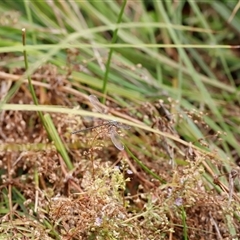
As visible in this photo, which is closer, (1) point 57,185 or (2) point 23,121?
(1) point 57,185

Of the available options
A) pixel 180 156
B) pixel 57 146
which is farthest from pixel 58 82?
pixel 180 156

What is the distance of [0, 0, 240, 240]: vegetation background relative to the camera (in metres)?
0.98

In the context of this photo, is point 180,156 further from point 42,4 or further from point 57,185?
point 42,4

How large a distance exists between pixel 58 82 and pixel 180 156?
36cm

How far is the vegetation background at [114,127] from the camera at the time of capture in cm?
98

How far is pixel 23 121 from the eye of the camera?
4.18ft

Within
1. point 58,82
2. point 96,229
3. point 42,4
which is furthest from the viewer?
point 42,4

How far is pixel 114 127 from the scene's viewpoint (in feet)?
3.16

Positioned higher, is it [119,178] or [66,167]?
[119,178]

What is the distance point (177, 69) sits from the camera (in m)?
1.61

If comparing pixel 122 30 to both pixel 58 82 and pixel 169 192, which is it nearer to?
pixel 58 82

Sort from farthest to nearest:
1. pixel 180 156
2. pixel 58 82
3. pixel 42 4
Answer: pixel 42 4
pixel 58 82
pixel 180 156

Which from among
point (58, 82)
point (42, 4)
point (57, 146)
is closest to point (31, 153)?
point (57, 146)

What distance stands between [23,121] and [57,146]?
0.56 ft
